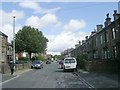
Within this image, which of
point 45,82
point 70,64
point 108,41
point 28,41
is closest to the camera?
point 45,82

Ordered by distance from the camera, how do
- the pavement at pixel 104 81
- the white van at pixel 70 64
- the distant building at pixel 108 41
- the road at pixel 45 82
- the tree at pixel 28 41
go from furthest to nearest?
1. the tree at pixel 28 41
2. the white van at pixel 70 64
3. the distant building at pixel 108 41
4. the road at pixel 45 82
5. the pavement at pixel 104 81

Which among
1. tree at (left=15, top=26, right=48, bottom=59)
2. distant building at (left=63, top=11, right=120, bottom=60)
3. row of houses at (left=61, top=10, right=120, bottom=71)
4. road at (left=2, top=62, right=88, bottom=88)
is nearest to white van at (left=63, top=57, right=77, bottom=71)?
row of houses at (left=61, top=10, right=120, bottom=71)

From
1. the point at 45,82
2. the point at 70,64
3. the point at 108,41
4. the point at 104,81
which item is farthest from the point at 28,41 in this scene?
the point at 104,81

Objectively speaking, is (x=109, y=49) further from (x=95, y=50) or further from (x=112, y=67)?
(x=95, y=50)

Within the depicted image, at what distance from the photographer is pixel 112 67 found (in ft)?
118

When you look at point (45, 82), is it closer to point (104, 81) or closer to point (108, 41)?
point (104, 81)

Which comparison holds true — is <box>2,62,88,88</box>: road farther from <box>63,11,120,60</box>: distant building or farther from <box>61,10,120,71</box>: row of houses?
<box>63,11,120,60</box>: distant building

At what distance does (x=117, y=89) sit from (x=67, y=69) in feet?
88.8

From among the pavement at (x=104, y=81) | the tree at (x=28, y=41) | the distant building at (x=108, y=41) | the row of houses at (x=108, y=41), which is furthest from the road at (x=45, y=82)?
the tree at (x=28, y=41)

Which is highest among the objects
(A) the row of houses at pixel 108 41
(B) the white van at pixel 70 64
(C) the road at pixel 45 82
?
(A) the row of houses at pixel 108 41

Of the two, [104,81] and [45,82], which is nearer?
[104,81]

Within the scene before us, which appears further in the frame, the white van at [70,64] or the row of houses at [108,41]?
the white van at [70,64]

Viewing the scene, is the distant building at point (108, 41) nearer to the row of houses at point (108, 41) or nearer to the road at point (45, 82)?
the row of houses at point (108, 41)

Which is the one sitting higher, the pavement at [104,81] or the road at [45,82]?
the pavement at [104,81]
